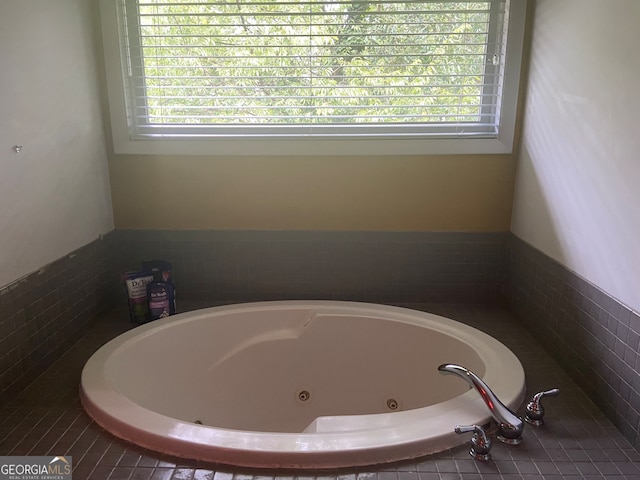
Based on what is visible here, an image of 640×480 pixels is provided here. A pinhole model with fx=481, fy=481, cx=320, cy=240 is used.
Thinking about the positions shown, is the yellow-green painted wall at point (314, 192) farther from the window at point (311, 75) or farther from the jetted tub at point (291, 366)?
the jetted tub at point (291, 366)

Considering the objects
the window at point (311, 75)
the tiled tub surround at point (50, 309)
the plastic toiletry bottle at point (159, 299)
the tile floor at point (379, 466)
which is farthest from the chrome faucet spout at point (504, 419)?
the tiled tub surround at point (50, 309)

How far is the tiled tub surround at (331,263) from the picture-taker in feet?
6.55

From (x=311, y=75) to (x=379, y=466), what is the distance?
1421 mm

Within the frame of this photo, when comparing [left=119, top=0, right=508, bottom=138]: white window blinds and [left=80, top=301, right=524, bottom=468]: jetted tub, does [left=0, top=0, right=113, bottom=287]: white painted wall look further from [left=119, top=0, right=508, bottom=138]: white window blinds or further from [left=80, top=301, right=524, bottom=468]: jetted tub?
[left=80, top=301, right=524, bottom=468]: jetted tub

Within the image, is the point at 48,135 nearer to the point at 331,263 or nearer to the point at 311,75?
the point at 311,75

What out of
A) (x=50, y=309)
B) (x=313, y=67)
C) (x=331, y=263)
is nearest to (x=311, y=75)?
(x=313, y=67)

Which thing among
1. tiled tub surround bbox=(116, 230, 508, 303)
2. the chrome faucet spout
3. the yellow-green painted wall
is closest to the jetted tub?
the chrome faucet spout

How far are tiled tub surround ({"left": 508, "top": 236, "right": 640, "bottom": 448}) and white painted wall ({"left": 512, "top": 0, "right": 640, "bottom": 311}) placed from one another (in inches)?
1.8

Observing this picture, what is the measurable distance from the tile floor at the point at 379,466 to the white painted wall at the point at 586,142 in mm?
337

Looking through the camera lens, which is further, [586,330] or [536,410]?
[586,330]

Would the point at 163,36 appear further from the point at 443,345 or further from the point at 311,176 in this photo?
the point at 443,345

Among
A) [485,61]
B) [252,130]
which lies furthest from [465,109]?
[252,130]

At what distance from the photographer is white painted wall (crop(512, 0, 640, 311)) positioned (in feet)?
3.87

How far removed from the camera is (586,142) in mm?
1381
